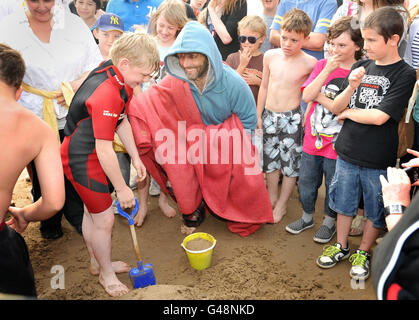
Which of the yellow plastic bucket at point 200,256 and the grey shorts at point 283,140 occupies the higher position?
the grey shorts at point 283,140

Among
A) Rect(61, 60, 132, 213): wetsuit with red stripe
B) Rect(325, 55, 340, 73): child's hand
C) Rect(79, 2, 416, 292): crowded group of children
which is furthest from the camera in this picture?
Rect(325, 55, 340, 73): child's hand

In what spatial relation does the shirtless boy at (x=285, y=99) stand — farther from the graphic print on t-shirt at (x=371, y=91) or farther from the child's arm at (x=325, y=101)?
the graphic print on t-shirt at (x=371, y=91)

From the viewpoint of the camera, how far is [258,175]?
324cm

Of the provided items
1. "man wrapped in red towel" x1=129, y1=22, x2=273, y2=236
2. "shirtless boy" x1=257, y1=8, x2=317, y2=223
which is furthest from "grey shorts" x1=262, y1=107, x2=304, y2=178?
"man wrapped in red towel" x1=129, y1=22, x2=273, y2=236

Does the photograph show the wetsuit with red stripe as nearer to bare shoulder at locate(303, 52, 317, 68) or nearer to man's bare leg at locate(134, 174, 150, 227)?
man's bare leg at locate(134, 174, 150, 227)

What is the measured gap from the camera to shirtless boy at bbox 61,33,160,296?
7.50ft

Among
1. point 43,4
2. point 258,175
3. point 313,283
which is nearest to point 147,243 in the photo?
point 258,175

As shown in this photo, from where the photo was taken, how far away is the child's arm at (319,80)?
2.86 meters

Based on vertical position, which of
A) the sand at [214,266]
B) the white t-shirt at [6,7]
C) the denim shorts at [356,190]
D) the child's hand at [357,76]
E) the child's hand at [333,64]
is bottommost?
the sand at [214,266]

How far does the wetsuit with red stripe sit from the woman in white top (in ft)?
1.47

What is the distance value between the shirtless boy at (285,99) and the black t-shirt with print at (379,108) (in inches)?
26.1

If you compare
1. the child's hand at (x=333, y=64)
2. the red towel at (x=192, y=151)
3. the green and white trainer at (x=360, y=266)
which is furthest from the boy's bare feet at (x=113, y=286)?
the child's hand at (x=333, y=64)

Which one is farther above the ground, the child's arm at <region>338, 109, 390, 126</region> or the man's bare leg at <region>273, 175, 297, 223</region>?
the child's arm at <region>338, 109, 390, 126</region>

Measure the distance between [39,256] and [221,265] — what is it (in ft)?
5.24
